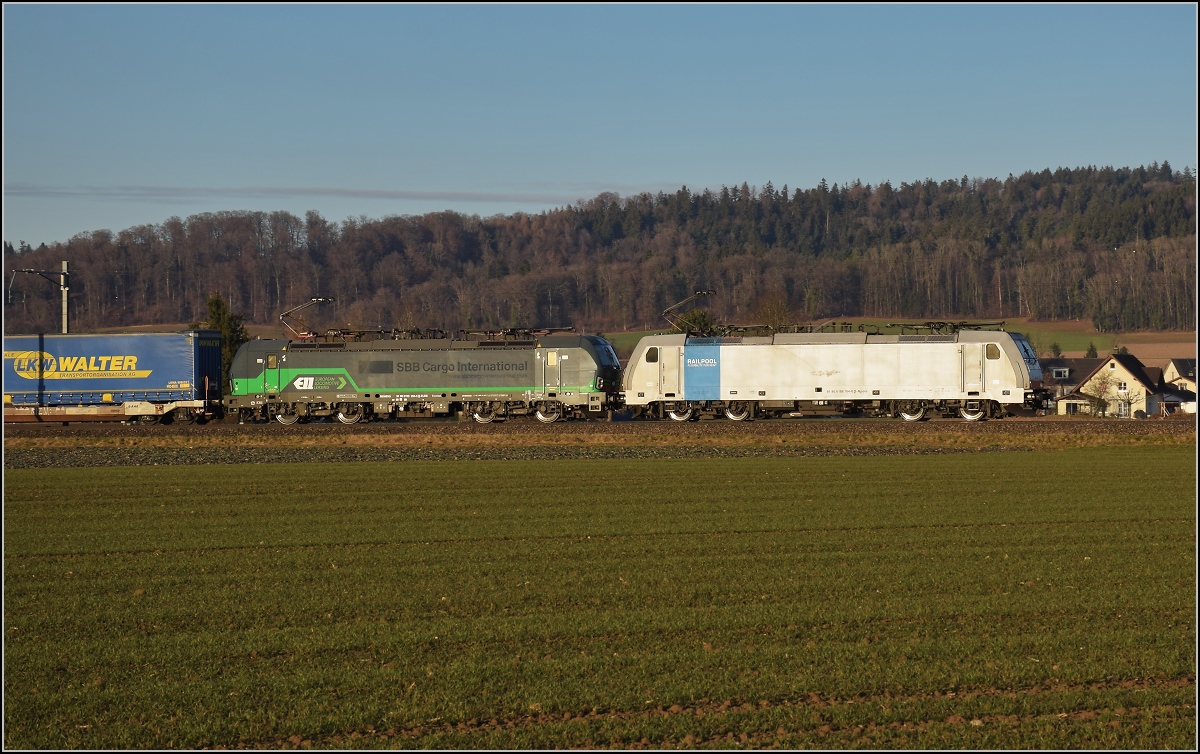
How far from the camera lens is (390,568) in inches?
600

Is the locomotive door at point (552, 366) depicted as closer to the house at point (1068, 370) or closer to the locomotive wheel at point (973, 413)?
the locomotive wheel at point (973, 413)

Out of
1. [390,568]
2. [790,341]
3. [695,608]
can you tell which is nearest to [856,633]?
[695,608]

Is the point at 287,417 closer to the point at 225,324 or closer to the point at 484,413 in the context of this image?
the point at 484,413

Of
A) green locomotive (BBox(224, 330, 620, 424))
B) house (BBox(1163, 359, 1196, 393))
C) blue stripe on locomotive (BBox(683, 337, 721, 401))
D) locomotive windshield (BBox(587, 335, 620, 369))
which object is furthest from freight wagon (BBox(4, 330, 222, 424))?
house (BBox(1163, 359, 1196, 393))

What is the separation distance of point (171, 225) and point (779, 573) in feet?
571

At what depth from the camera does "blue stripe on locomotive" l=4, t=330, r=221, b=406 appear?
4709 centimetres

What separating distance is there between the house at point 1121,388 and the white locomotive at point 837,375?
57.8 meters

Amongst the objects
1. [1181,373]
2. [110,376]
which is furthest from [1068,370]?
[110,376]

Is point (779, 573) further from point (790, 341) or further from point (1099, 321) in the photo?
point (1099, 321)

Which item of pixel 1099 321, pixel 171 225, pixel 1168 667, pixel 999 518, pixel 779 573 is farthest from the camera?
pixel 171 225

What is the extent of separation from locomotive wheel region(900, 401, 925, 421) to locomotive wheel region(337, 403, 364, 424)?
74.3 feet

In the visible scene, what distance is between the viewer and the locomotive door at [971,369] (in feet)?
146

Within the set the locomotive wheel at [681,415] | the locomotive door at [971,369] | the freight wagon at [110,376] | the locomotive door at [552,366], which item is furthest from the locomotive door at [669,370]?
the freight wagon at [110,376]

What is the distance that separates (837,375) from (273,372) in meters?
23.5
